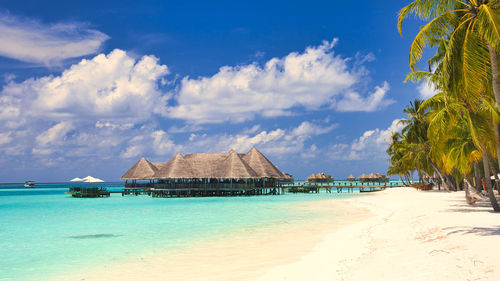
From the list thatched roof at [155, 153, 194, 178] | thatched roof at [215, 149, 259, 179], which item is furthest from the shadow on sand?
thatched roof at [155, 153, 194, 178]

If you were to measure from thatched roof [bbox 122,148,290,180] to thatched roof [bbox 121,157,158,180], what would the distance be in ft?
6.18

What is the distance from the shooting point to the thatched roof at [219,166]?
4062 centimetres

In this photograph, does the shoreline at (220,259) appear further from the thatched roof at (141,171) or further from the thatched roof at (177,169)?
the thatched roof at (141,171)

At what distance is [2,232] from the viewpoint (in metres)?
16.0

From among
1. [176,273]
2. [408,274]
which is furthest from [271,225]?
[408,274]

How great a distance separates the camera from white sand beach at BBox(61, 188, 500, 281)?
5.66 meters

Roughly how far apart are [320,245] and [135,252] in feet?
16.0

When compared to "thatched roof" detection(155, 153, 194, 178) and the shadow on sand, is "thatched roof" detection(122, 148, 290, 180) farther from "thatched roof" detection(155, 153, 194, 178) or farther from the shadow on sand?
the shadow on sand

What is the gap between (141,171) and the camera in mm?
47844

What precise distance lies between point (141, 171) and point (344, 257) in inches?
1690

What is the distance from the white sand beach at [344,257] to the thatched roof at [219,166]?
28.7m

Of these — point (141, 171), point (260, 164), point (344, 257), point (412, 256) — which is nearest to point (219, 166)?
point (260, 164)

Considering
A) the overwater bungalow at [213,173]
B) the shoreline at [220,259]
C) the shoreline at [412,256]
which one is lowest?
the shoreline at [220,259]

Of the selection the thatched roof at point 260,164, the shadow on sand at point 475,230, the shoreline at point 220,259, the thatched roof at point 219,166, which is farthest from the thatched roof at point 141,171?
the shadow on sand at point 475,230
